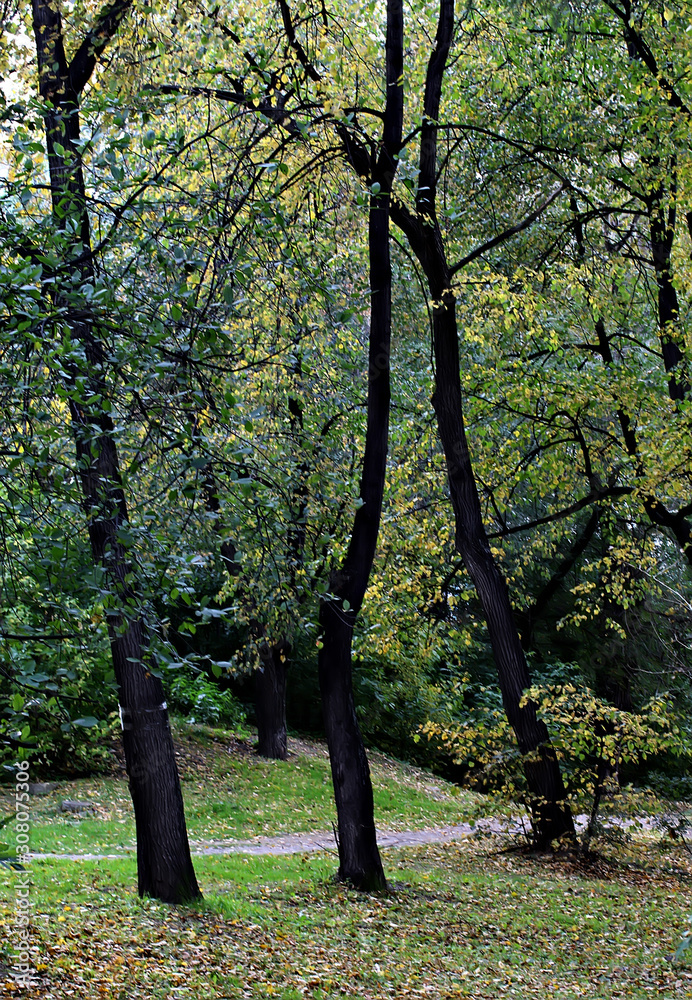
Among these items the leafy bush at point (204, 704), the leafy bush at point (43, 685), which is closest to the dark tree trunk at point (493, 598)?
the leafy bush at point (43, 685)

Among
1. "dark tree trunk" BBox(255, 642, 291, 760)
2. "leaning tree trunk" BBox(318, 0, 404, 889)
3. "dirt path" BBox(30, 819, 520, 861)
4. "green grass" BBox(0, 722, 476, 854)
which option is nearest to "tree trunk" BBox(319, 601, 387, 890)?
"leaning tree trunk" BBox(318, 0, 404, 889)

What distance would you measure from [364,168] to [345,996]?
6856 millimetres

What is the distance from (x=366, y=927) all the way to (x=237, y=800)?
726cm

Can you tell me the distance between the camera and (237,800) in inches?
568

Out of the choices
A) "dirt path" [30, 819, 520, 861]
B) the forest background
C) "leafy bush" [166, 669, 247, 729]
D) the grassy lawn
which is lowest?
"dirt path" [30, 819, 520, 861]

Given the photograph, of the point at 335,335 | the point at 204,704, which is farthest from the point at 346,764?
the point at 204,704

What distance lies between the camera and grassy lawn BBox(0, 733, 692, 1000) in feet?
19.4

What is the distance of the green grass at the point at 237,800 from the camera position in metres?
11.8

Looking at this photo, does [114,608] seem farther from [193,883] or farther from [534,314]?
[534,314]

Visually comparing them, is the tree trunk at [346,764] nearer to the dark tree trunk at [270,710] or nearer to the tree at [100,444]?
the tree at [100,444]

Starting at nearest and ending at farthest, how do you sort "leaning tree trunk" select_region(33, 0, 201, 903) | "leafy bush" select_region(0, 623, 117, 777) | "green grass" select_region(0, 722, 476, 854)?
"leafy bush" select_region(0, 623, 117, 777) < "leaning tree trunk" select_region(33, 0, 201, 903) < "green grass" select_region(0, 722, 476, 854)

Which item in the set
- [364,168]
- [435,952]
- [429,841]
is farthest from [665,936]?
[364,168]

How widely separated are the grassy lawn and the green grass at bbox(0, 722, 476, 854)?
0.55ft

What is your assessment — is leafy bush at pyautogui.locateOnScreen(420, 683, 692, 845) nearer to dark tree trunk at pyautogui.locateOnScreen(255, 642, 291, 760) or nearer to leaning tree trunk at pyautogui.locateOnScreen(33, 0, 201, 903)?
leaning tree trunk at pyautogui.locateOnScreen(33, 0, 201, 903)
